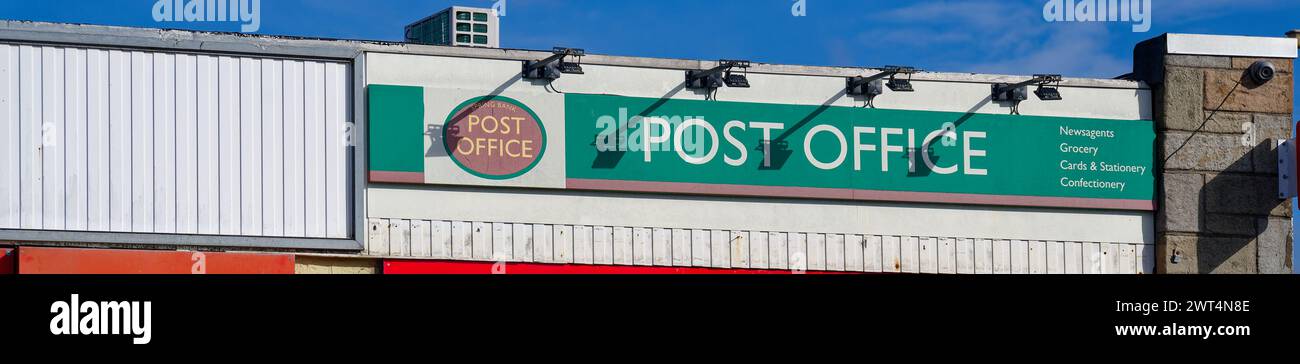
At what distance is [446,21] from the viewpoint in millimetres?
32906

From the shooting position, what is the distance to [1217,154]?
29.2 m

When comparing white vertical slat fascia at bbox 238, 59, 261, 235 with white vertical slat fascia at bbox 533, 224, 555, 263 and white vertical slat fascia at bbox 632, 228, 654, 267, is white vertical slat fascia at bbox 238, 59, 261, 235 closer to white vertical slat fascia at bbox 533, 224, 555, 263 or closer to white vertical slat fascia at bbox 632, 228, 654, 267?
white vertical slat fascia at bbox 533, 224, 555, 263

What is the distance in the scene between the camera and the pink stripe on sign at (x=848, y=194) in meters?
26.6

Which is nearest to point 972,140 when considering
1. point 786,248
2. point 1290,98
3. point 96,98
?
point 786,248

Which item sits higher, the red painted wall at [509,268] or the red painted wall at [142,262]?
the red painted wall at [142,262]

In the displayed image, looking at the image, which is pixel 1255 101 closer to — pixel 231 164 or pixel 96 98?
pixel 231 164

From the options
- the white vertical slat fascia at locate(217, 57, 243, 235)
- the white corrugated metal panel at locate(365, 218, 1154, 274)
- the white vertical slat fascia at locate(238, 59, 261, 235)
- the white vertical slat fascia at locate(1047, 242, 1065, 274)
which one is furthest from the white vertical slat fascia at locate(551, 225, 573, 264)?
the white vertical slat fascia at locate(1047, 242, 1065, 274)

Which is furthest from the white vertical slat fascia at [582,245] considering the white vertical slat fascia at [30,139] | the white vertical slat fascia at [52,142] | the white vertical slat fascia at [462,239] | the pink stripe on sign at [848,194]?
the white vertical slat fascia at [30,139]

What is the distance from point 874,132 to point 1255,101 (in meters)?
7.60

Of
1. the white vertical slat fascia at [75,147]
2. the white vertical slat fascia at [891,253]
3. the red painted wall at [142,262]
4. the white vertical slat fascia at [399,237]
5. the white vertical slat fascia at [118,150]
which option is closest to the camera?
the red painted wall at [142,262]

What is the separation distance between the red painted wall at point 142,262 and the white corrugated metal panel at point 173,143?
564 mm

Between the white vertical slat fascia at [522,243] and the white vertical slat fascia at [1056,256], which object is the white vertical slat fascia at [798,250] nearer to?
the white vertical slat fascia at [522,243]

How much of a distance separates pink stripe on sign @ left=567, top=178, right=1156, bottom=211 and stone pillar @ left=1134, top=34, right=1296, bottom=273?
0.85m
